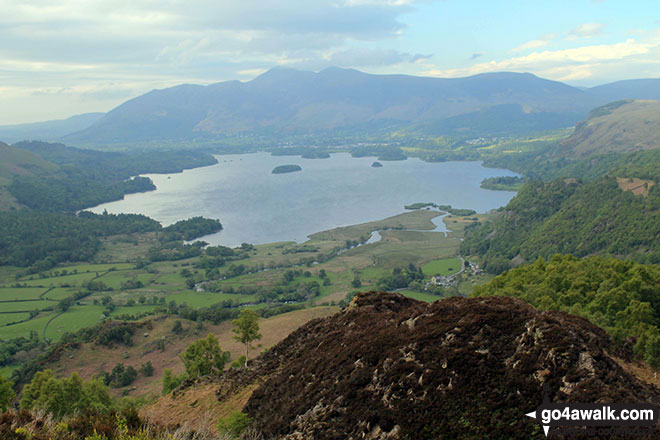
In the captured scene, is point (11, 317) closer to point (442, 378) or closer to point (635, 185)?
point (442, 378)

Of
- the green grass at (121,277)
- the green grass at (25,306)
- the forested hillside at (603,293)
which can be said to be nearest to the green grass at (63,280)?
the green grass at (121,277)

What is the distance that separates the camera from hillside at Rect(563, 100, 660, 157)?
129m

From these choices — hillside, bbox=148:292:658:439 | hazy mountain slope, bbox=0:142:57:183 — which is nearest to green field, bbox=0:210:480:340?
hillside, bbox=148:292:658:439

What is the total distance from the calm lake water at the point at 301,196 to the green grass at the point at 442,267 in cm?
2632

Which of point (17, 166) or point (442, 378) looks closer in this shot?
point (442, 378)

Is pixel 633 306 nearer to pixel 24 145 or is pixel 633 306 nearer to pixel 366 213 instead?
pixel 366 213

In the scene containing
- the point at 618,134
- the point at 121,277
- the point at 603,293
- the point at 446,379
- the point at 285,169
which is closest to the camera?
the point at 446,379

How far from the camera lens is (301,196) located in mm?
122375

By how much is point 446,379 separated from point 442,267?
185ft

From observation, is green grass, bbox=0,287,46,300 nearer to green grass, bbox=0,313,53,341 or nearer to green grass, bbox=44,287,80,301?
green grass, bbox=44,287,80,301

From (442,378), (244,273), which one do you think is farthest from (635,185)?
(442,378)

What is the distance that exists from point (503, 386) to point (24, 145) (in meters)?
215

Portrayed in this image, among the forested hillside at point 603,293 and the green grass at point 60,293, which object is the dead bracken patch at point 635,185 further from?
the green grass at point 60,293

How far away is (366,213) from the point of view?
103 meters
